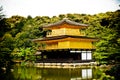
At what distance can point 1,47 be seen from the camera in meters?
17.2

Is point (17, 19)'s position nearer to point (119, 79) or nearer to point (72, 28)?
point (72, 28)

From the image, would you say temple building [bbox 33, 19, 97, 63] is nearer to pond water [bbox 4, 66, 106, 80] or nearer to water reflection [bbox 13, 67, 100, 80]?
pond water [bbox 4, 66, 106, 80]

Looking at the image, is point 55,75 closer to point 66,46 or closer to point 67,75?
point 67,75

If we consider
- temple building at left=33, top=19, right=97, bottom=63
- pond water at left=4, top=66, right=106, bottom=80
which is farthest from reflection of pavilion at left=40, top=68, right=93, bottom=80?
temple building at left=33, top=19, right=97, bottom=63

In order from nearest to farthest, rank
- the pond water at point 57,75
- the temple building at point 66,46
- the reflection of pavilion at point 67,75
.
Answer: the pond water at point 57,75 → the reflection of pavilion at point 67,75 → the temple building at point 66,46

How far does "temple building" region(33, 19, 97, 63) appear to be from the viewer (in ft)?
118

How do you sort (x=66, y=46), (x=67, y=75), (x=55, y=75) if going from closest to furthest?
(x=67, y=75), (x=55, y=75), (x=66, y=46)

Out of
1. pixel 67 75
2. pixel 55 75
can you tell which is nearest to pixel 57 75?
pixel 55 75

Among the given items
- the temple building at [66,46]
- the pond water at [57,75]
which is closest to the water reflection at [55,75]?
the pond water at [57,75]

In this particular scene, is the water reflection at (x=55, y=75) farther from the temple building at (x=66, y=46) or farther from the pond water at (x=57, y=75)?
the temple building at (x=66, y=46)

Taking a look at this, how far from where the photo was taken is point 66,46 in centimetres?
3597

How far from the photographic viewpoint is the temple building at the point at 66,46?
3606 centimetres

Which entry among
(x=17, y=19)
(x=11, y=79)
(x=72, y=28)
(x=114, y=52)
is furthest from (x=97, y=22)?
(x=114, y=52)

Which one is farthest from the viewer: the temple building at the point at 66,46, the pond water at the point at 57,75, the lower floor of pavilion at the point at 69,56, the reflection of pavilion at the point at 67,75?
the temple building at the point at 66,46
